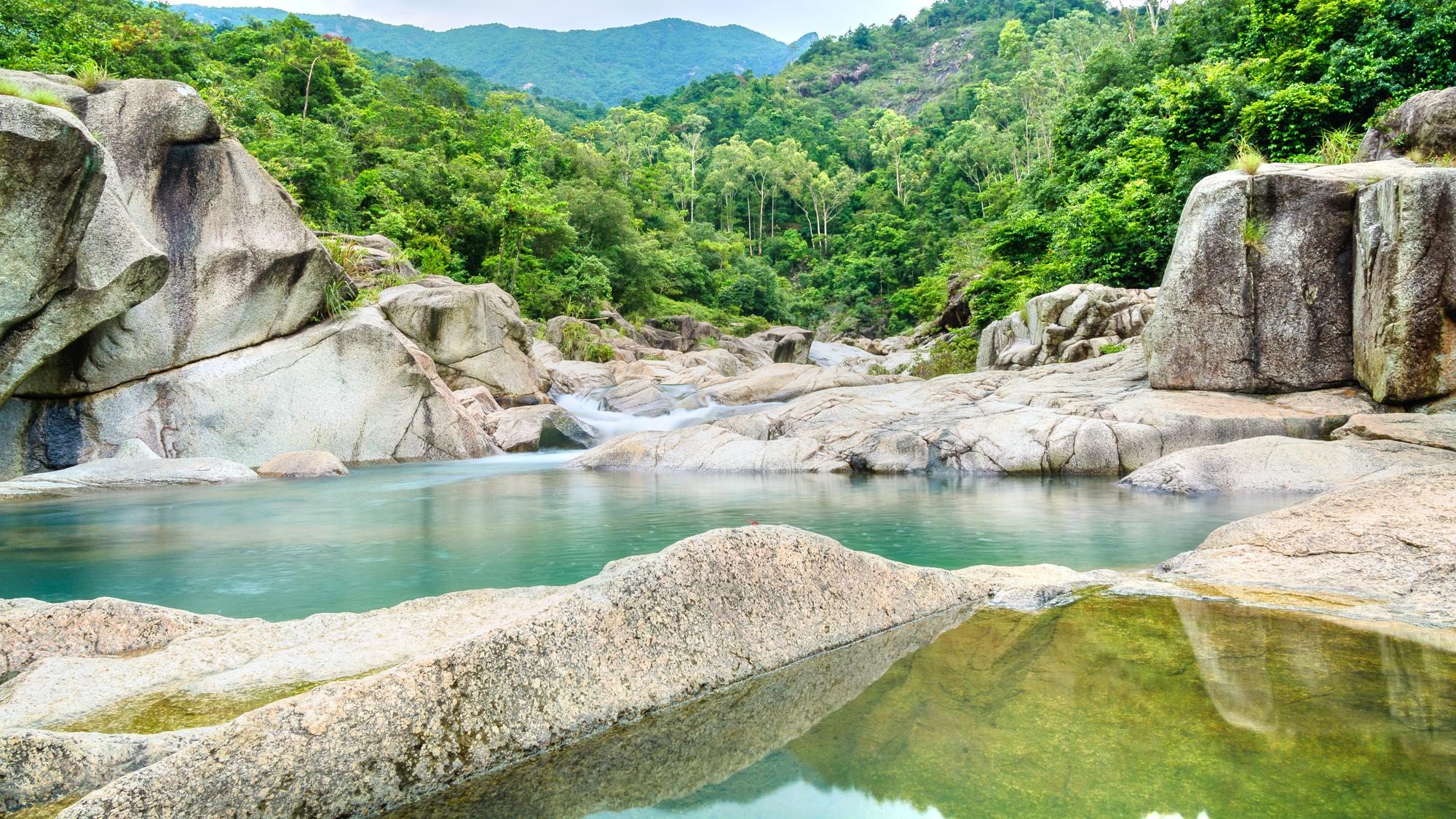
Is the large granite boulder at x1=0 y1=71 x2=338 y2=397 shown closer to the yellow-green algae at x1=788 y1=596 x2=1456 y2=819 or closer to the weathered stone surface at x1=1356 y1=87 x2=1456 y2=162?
the yellow-green algae at x1=788 y1=596 x2=1456 y2=819

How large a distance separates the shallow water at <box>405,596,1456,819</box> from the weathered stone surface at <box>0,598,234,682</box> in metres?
2.13

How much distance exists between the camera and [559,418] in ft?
56.2

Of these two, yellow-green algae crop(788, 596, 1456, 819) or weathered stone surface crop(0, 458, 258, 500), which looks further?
weathered stone surface crop(0, 458, 258, 500)

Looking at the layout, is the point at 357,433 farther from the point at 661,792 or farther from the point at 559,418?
the point at 661,792

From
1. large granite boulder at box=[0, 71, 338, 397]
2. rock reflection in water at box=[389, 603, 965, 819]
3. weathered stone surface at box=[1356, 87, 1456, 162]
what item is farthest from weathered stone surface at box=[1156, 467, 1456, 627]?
large granite boulder at box=[0, 71, 338, 397]

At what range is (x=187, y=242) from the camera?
13125mm

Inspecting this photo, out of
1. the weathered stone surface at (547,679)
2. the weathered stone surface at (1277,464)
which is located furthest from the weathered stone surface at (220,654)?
the weathered stone surface at (1277,464)

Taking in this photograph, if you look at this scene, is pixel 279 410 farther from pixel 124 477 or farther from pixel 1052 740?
pixel 1052 740

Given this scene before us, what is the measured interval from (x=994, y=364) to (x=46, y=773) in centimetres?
2125

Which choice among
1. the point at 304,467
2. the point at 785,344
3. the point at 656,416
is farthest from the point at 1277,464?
the point at 785,344

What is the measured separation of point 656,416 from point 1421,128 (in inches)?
619

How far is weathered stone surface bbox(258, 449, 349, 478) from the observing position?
1248cm

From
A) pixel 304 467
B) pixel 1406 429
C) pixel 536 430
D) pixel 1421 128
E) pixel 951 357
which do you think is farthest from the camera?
pixel 951 357

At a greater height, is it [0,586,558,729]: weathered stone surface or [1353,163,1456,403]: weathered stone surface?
[1353,163,1456,403]: weathered stone surface
